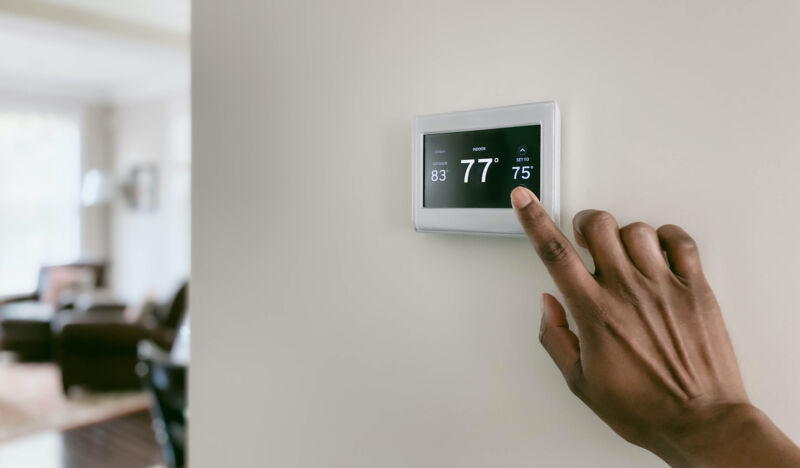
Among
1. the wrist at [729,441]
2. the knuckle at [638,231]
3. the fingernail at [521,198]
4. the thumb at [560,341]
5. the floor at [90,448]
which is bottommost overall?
the floor at [90,448]

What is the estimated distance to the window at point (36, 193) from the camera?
6.11 m

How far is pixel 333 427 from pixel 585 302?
378 mm

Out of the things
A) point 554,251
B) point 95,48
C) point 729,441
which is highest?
point 95,48

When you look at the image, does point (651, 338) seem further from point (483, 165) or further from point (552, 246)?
point (483, 165)

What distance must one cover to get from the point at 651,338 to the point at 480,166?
201 mm

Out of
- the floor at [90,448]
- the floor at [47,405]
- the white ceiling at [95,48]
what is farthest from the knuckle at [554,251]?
the floor at [47,405]

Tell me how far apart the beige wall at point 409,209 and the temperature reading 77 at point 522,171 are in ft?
0.12

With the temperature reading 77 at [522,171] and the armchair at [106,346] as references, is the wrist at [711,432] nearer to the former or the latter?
the temperature reading 77 at [522,171]

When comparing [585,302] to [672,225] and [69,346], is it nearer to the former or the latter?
[672,225]

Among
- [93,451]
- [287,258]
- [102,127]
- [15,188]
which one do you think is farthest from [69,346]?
[287,258]

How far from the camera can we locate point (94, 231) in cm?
679

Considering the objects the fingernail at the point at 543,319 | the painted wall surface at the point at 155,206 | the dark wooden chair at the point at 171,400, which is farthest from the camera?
the painted wall surface at the point at 155,206

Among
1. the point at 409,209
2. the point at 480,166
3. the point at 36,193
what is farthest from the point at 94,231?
the point at 480,166

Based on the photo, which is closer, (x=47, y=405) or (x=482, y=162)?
(x=482, y=162)
